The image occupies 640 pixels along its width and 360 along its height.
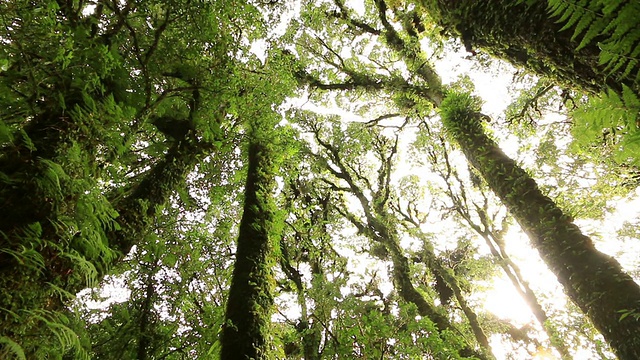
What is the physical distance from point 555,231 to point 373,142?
11.5 metres

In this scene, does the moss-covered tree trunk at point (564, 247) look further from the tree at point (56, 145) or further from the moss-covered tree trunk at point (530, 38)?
the tree at point (56, 145)

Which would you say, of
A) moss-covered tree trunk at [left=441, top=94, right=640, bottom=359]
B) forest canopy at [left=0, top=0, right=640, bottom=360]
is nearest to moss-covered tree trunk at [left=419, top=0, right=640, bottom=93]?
forest canopy at [left=0, top=0, right=640, bottom=360]

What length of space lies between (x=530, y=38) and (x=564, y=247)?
3.40 m

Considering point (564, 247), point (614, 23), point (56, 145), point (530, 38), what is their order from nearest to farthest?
point (614, 23), point (56, 145), point (530, 38), point (564, 247)

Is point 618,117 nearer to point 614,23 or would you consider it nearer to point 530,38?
point 614,23

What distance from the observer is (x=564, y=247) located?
16.0 ft

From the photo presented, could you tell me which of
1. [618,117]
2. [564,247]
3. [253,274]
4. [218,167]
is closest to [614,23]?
[618,117]

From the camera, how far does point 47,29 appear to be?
2.30 meters

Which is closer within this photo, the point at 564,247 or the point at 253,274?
the point at 253,274

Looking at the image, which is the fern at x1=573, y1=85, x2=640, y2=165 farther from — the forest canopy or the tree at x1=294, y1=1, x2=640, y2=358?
the tree at x1=294, y1=1, x2=640, y2=358

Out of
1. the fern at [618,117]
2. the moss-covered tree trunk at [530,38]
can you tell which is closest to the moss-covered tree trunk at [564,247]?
the moss-covered tree trunk at [530,38]

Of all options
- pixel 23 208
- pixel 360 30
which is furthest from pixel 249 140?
pixel 360 30

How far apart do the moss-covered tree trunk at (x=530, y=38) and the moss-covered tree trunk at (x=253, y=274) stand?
3287mm

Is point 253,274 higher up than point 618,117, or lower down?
higher up
